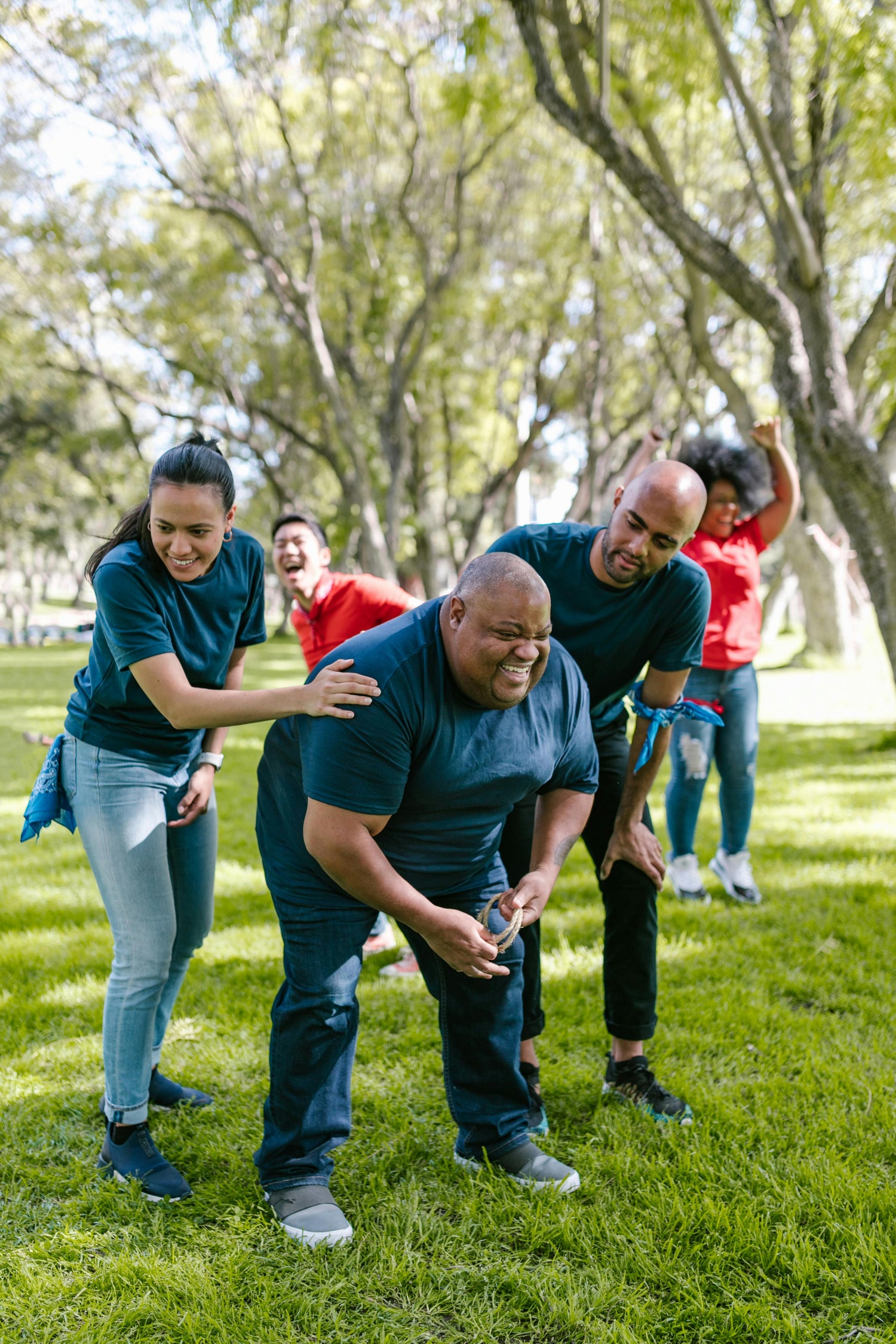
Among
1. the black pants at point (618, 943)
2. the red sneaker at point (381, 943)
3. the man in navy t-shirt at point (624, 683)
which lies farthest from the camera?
the red sneaker at point (381, 943)

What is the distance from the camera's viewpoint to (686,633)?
131 inches

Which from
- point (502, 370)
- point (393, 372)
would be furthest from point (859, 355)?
point (502, 370)

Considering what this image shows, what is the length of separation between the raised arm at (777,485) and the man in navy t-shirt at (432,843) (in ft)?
7.77

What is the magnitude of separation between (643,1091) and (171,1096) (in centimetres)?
170

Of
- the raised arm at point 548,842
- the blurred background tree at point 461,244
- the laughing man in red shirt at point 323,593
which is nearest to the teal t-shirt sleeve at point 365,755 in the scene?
the raised arm at point 548,842

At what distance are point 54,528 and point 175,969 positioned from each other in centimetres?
4695

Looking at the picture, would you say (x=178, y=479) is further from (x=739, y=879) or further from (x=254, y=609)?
(x=739, y=879)

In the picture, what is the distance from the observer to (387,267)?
17.9 metres

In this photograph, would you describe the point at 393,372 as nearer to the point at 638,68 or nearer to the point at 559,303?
the point at 559,303

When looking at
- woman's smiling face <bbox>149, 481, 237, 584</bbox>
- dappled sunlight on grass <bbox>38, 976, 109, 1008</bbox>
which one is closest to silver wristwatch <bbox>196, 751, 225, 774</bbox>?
woman's smiling face <bbox>149, 481, 237, 584</bbox>

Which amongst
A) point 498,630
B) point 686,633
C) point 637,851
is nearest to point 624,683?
point 686,633

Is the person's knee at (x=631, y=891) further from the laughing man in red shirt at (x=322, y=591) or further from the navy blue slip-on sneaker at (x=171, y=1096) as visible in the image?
the laughing man in red shirt at (x=322, y=591)

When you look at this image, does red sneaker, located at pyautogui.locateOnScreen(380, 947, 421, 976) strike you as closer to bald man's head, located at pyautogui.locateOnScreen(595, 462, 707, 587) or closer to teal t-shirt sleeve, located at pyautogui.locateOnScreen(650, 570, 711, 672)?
teal t-shirt sleeve, located at pyautogui.locateOnScreen(650, 570, 711, 672)

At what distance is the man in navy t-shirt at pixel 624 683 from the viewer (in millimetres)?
3172
